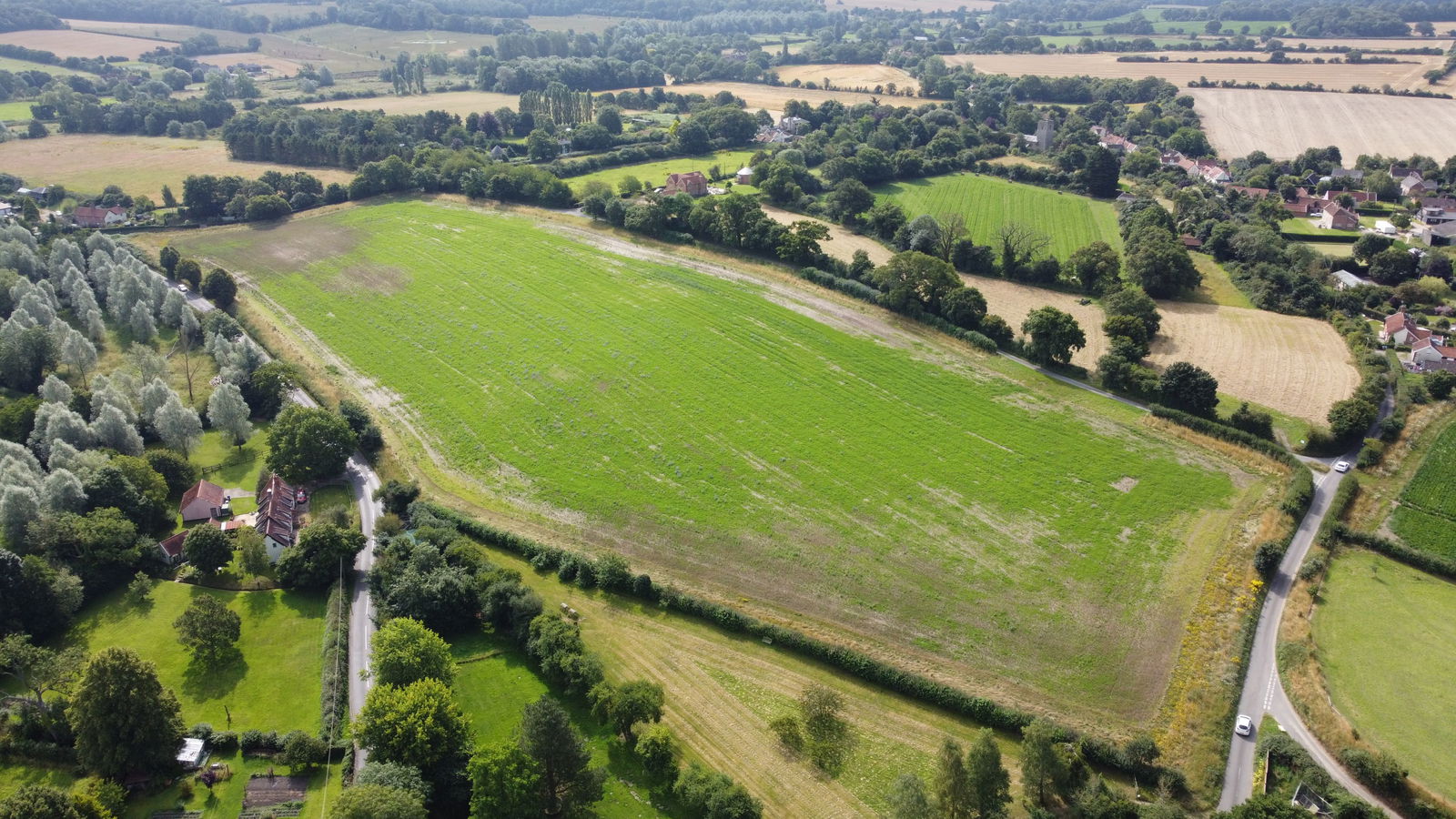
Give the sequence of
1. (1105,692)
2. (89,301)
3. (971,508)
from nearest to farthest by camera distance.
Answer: (1105,692)
(971,508)
(89,301)

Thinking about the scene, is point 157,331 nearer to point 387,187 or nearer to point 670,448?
point 387,187

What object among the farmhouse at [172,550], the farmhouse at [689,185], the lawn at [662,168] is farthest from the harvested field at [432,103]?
the farmhouse at [172,550]

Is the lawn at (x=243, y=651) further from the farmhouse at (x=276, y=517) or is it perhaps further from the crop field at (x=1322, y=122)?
the crop field at (x=1322, y=122)

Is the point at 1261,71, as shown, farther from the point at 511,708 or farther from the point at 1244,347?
the point at 511,708

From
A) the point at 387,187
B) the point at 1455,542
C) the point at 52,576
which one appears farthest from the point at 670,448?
the point at 387,187

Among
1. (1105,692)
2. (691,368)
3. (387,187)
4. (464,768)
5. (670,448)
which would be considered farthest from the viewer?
(387,187)

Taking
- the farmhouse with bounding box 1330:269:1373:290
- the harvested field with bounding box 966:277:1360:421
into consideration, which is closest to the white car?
the harvested field with bounding box 966:277:1360:421
